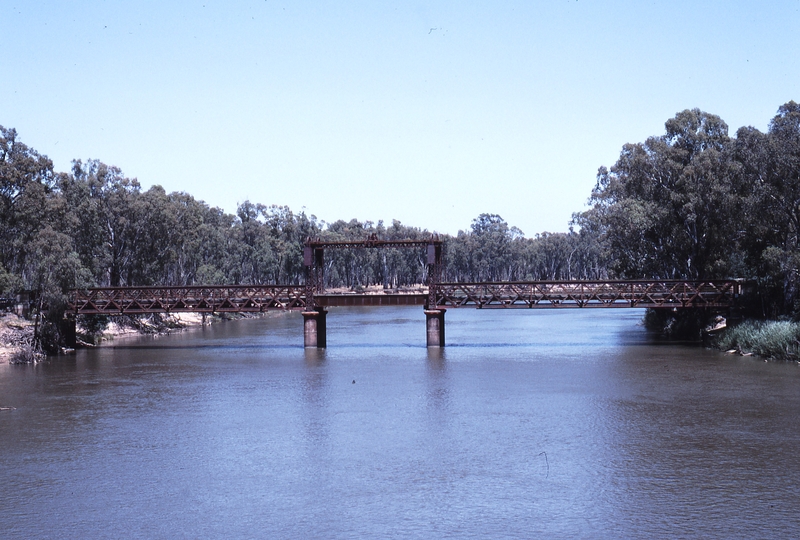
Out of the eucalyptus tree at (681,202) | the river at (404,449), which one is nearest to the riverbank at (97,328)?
the river at (404,449)

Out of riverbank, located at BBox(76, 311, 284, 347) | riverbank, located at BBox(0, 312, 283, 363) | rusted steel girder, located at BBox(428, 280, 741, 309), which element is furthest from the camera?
riverbank, located at BBox(76, 311, 284, 347)

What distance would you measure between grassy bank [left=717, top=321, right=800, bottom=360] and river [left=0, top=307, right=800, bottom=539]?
1616 mm

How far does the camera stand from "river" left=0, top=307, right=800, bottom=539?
19.0 meters

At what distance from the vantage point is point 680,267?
210 feet

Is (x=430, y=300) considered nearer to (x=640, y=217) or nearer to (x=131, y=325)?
(x=640, y=217)

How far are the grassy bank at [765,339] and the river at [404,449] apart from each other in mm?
1616

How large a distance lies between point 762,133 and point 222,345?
39.9 m

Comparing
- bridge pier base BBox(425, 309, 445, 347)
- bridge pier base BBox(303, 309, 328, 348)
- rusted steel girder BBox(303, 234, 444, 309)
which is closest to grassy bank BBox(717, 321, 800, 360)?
bridge pier base BBox(425, 309, 445, 347)

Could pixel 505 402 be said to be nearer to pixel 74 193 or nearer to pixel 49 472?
pixel 49 472

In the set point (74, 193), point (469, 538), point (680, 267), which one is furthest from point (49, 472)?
point (74, 193)

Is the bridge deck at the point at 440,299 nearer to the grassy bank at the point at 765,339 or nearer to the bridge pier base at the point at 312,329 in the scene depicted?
the bridge pier base at the point at 312,329

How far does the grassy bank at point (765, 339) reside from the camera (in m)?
44.7

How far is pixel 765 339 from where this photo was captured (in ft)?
153

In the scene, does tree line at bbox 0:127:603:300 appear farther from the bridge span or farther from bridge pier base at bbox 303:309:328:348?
bridge pier base at bbox 303:309:328:348
